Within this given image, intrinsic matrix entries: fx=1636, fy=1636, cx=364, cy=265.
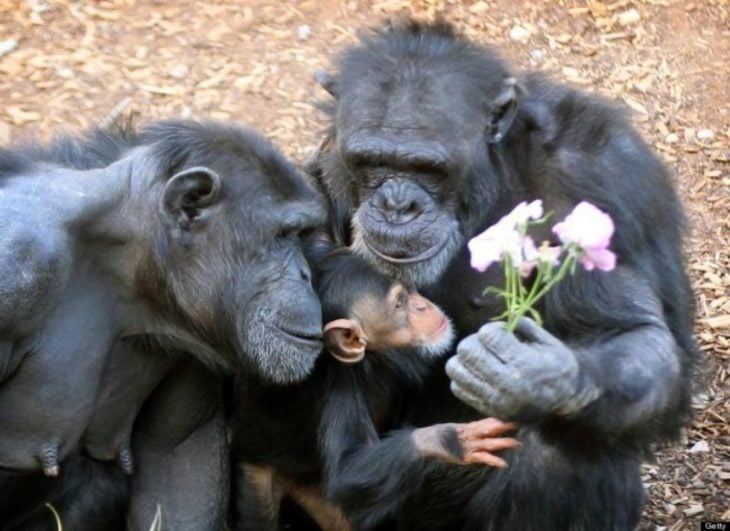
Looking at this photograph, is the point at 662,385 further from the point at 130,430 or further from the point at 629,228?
the point at 130,430

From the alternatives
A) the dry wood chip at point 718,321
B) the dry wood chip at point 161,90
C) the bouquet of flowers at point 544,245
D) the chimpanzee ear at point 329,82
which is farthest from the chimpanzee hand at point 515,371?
the dry wood chip at point 161,90

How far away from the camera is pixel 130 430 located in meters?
7.84

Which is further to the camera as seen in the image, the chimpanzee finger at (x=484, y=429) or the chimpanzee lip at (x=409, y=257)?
the chimpanzee lip at (x=409, y=257)

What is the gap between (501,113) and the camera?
25.7ft

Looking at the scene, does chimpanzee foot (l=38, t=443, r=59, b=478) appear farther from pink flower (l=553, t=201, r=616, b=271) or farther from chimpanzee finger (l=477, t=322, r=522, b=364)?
pink flower (l=553, t=201, r=616, b=271)

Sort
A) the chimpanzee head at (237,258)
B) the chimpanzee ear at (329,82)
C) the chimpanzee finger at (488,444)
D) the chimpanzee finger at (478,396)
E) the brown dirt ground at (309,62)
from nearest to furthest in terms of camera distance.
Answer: the chimpanzee finger at (478,396), the chimpanzee finger at (488,444), the chimpanzee head at (237,258), the chimpanzee ear at (329,82), the brown dirt ground at (309,62)

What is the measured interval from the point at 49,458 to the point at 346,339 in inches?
57.6

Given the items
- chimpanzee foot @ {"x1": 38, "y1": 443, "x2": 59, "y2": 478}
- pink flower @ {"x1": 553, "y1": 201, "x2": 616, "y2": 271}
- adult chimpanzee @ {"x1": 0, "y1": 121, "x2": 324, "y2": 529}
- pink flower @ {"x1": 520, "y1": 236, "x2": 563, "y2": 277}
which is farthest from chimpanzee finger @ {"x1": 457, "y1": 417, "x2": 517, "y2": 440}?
chimpanzee foot @ {"x1": 38, "y1": 443, "x2": 59, "y2": 478}

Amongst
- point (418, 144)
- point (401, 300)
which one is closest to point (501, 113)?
point (418, 144)

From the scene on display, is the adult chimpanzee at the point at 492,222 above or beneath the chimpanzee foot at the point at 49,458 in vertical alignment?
above

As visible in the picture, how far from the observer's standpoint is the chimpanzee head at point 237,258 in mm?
7242

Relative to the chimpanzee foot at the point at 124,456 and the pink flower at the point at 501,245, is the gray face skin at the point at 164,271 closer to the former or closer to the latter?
the chimpanzee foot at the point at 124,456

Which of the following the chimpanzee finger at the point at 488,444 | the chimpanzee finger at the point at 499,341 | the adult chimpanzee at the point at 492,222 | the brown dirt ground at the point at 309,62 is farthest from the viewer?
the brown dirt ground at the point at 309,62

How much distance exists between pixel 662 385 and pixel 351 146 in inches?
72.6
